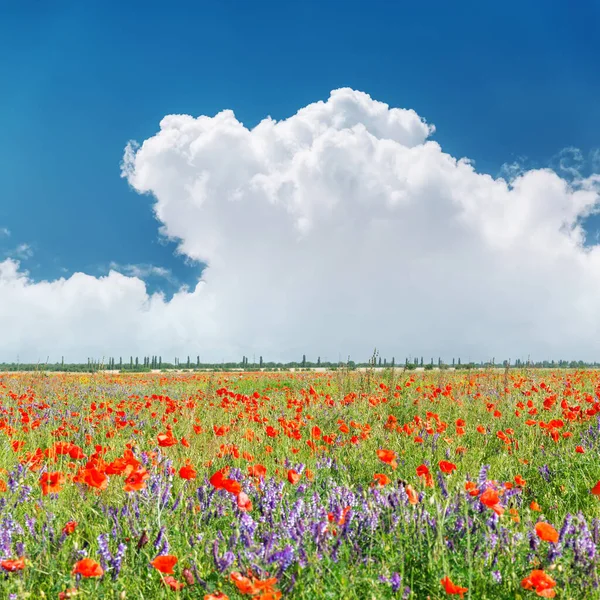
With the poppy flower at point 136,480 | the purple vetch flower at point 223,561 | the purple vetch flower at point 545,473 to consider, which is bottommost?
the purple vetch flower at point 545,473

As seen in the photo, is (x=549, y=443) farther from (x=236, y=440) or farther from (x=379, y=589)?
(x=379, y=589)

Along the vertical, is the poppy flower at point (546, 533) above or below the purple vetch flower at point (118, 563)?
above

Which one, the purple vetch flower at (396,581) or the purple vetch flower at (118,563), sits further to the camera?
the purple vetch flower at (118,563)

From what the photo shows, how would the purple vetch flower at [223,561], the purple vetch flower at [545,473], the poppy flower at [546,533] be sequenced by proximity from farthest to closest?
the purple vetch flower at [545,473] < the purple vetch flower at [223,561] < the poppy flower at [546,533]

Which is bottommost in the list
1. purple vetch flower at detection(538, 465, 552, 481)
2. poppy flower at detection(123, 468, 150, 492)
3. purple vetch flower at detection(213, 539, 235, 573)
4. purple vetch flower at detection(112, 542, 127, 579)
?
purple vetch flower at detection(538, 465, 552, 481)

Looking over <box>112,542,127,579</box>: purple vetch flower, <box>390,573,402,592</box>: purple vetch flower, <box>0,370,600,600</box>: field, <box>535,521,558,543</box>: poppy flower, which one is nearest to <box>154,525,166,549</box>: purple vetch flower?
<box>0,370,600,600</box>: field

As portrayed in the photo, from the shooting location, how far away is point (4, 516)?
329 centimetres

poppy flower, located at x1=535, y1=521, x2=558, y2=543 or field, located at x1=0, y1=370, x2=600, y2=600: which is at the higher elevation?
poppy flower, located at x1=535, y1=521, x2=558, y2=543

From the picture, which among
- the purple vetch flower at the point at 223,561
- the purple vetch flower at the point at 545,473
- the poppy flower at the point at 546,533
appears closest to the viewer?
the poppy flower at the point at 546,533

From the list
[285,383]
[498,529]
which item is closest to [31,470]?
[498,529]

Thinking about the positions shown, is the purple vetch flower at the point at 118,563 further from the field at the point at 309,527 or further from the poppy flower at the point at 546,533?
the poppy flower at the point at 546,533

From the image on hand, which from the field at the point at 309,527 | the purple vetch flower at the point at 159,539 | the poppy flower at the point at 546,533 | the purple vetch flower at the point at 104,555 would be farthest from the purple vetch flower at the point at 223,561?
the poppy flower at the point at 546,533

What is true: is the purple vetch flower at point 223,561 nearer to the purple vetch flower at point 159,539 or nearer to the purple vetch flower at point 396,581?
the purple vetch flower at point 159,539

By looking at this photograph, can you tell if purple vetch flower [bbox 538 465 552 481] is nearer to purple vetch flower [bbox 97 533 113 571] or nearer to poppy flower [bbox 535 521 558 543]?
poppy flower [bbox 535 521 558 543]
